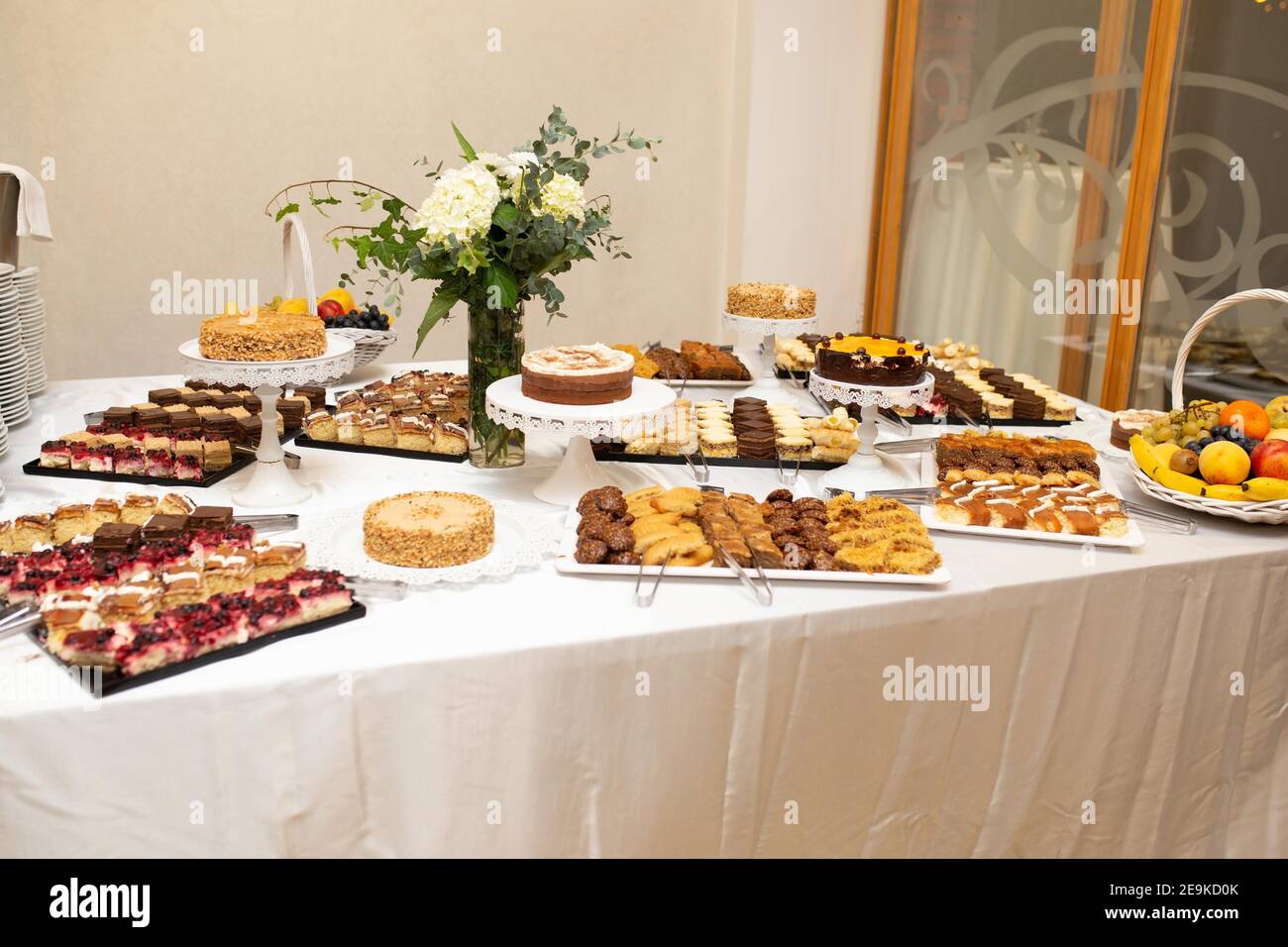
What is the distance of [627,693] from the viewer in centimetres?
179

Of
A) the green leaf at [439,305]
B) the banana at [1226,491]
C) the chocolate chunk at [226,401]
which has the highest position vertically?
the green leaf at [439,305]

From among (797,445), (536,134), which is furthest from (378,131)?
(797,445)

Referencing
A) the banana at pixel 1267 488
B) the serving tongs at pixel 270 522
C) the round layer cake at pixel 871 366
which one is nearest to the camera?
the serving tongs at pixel 270 522

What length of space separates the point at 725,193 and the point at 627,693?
15.2 ft

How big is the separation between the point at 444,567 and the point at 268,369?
596 mm

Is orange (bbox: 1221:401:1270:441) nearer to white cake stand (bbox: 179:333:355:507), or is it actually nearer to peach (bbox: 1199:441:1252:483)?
peach (bbox: 1199:441:1252:483)

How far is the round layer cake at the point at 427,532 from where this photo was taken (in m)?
1.89

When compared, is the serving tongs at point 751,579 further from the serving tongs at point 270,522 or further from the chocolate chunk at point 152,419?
the chocolate chunk at point 152,419

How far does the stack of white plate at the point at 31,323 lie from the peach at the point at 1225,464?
9.45 ft

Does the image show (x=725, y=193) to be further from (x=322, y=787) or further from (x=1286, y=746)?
(x=322, y=787)

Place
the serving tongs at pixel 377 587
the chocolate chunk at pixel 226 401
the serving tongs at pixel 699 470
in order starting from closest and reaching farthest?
the serving tongs at pixel 377 587, the serving tongs at pixel 699 470, the chocolate chunk at pixel 226 401

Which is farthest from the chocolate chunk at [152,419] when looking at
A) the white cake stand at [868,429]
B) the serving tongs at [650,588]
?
the white cake stand at [868,429]

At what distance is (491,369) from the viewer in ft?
8.28

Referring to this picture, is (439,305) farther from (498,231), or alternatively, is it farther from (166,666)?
(166,666)
